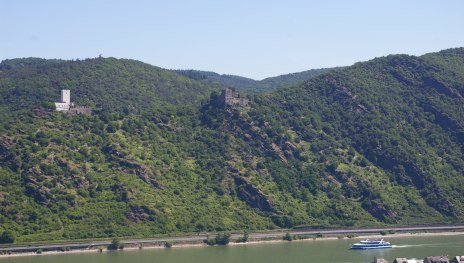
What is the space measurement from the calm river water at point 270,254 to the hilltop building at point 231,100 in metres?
50.1

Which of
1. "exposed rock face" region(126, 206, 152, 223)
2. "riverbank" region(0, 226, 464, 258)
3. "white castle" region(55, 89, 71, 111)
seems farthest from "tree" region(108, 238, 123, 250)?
"white castle" region(55, 89, 71, 111)

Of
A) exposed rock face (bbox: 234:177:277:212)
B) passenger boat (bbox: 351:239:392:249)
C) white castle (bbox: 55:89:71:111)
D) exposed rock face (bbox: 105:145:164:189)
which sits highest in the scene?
white castle (bbox: 55:89:71:111)

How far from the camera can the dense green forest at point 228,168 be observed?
14388 cm

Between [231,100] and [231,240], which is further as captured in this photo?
[231,100]

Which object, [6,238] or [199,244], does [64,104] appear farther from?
[199,244]

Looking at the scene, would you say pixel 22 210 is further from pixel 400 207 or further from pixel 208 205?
pixel 400 207

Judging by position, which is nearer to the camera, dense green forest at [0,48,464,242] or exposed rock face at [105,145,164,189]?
dense green forest at [0,48,464,242]

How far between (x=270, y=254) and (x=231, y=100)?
66485 mm

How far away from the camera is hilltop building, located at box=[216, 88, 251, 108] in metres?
186

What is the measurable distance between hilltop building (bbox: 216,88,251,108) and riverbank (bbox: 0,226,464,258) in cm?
4269

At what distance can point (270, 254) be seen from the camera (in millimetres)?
124250

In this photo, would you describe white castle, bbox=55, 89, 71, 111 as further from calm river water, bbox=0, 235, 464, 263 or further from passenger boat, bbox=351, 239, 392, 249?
passenger boat, bbox=351, 239, 392, 249

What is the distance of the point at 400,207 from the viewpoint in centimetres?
16562

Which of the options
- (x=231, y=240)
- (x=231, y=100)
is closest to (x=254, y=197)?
(x=231, y=240)
